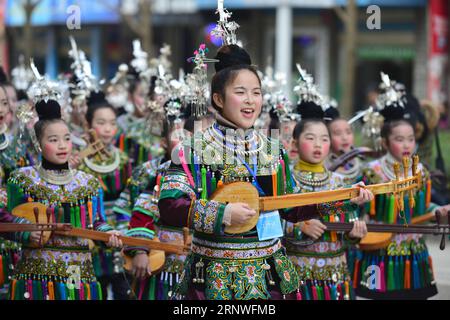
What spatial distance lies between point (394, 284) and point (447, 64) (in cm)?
1646

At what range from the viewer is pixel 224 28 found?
4.59 m

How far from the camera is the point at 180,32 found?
25.6 meters

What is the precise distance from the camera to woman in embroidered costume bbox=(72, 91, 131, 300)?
6893mm

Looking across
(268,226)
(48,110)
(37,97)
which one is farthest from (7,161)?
(268,226)

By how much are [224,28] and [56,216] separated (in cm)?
176

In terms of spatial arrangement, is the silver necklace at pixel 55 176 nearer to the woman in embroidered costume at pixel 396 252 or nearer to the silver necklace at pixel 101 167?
the silver necklace at pixel 101 167

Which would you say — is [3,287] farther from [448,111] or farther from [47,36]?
[47,36]

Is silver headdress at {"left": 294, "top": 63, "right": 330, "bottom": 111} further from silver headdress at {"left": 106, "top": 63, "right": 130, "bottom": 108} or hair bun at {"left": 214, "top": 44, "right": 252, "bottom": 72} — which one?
silver headdress at {"left": 106, "top": 63, "right": 130, "bottom": 108}

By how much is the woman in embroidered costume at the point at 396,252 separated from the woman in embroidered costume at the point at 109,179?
1820mm

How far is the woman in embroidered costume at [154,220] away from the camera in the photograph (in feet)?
18.1

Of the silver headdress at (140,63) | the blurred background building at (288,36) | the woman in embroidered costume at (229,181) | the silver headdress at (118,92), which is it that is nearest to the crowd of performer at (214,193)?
the woman in embroidered costume at (229,181)

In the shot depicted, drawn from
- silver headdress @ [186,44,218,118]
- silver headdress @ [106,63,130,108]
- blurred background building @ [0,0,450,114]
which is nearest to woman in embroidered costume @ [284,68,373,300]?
silver headdress @ [186,44,218,118]

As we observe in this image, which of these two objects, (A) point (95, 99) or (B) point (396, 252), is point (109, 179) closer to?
(A) point (95, 99)
